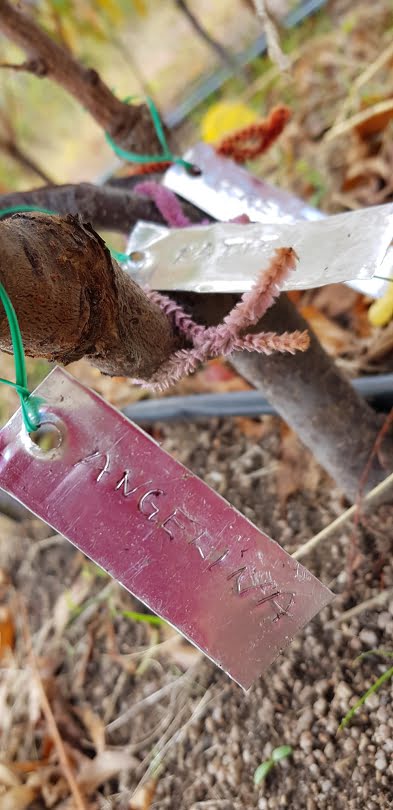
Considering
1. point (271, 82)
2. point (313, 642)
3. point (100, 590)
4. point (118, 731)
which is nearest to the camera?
point (313, 642)

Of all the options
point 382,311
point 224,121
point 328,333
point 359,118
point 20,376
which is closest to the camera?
point 20,376

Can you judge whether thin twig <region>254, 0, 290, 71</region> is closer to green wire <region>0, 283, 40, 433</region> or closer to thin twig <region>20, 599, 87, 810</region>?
green wire <region>0, 283, 40, 433</region>

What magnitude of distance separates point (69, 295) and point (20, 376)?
2.5 inches

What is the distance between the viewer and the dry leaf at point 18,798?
2.55 ft

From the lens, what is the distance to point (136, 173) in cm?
87

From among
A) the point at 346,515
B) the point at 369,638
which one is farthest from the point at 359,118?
the point at 369,638

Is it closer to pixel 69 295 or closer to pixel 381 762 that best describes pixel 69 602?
pixel 381 762

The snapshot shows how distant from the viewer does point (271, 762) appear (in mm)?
667

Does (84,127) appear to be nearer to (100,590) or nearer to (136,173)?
(136,173)

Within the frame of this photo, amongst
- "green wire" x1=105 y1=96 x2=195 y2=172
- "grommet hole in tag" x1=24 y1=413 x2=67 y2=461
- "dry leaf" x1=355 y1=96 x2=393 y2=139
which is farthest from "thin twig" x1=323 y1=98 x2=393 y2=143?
"grommet hole in tag" x1=24 y1=413 x2=67 y2=461

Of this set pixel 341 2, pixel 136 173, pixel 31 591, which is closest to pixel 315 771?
pixel 31 591

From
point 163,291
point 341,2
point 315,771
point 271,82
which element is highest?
point 341,2

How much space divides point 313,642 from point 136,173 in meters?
0.62

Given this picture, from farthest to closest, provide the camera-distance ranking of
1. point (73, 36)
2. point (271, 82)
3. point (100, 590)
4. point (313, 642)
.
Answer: point (73, 36) < point (271, 82) < point (100, 590) < point (313, 642)
